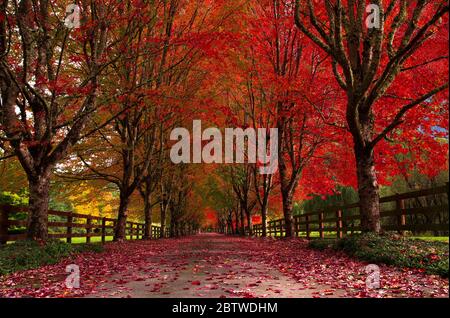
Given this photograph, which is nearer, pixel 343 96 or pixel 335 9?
pixel 335 9

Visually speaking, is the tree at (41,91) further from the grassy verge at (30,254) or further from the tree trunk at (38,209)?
the grassy verge at (30,254)

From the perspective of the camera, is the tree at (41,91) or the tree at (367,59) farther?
the tree at (41,91)

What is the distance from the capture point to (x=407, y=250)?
7660 mm

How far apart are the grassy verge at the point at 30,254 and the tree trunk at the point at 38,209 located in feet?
1.78

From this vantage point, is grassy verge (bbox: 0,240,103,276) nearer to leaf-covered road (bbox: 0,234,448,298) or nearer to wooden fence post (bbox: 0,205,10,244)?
leaf-covered road (bbox: 0,234,448,298)

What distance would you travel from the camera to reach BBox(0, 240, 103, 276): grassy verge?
25.6 feet

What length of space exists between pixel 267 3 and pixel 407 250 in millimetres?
14206

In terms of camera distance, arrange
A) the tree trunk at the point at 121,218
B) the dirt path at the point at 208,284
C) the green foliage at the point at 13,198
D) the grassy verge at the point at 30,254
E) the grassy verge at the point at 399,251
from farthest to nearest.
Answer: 1. the green foliage at the point at 13,198
2. the tree trunk at the point at 121,218
3. the grassy verge at the point at 30,254
4. the grassy verge at the point at 399,251
5. the dirt path at the point at 208,284

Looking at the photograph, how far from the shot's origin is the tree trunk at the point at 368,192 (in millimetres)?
10039

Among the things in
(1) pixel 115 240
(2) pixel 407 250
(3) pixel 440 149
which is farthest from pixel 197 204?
(2) pixel 407 250

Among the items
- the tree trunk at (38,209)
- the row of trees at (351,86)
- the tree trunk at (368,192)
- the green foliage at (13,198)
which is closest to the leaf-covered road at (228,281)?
the tree trunk at (368,192)

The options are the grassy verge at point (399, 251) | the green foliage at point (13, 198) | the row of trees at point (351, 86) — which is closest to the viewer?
the grassy verge at point (399, 251)

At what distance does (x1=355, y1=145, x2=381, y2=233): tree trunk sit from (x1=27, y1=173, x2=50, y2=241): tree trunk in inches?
379

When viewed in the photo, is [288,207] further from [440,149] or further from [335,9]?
[335,9]
